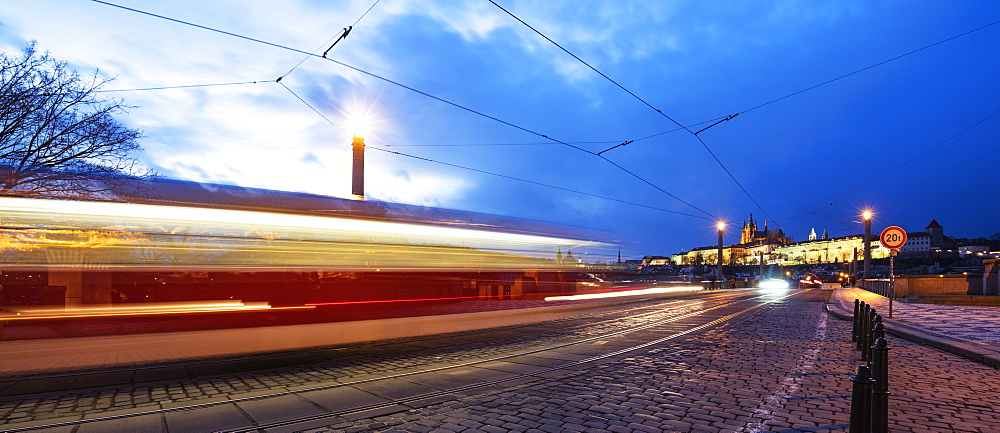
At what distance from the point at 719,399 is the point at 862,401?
2151 millimetres

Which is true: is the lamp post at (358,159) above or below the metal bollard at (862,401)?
above

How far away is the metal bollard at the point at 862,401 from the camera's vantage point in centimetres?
358

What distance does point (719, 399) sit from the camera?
560cm

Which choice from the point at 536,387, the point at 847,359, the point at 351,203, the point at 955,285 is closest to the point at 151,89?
the point at 351,203

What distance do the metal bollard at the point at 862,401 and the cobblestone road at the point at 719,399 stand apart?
3.30 ft

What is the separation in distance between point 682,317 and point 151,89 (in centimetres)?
1679

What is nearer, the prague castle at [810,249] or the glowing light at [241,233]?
the glowing light at [241,233]

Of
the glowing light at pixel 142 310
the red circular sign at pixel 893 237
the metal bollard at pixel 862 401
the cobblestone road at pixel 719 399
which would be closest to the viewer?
the metal bollard at pixel 862 401

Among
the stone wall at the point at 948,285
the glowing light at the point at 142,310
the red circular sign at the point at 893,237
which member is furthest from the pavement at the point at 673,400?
the stone wall at the point at 948,285

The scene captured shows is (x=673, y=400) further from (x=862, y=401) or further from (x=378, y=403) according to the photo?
(x=378, y=403)

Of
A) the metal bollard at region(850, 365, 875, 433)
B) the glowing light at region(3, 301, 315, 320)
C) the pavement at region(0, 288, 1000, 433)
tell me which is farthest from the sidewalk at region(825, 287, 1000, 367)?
the glowing light at region(3, 301, 315, 320)

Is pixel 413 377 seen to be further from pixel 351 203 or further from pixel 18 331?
pixel 18 331

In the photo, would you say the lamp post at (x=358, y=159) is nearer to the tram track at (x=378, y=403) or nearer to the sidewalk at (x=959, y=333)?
the tram track at (x=378, y=403)

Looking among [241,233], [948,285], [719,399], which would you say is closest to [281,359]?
[241,233]
